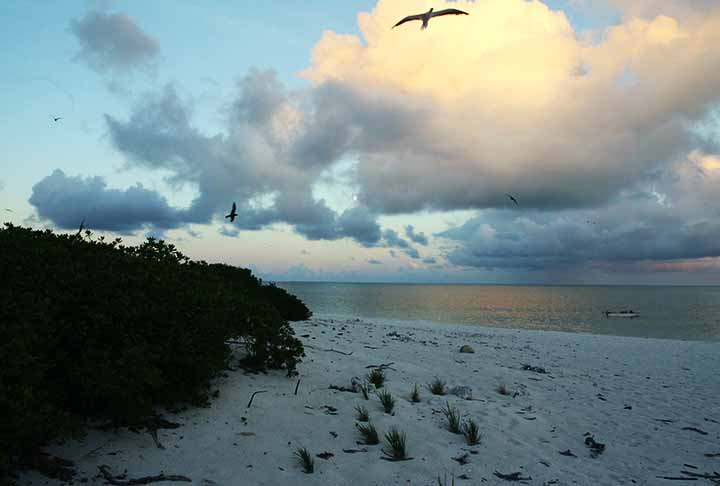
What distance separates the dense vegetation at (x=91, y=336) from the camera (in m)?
3.72

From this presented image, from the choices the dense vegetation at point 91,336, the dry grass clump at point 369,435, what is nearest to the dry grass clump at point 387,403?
the dry grass clump at point 369,435

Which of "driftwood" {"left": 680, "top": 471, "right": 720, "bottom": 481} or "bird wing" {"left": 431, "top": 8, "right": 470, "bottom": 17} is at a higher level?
"bird wing" {"left": 431, "top": 8, "right": 470, "bottom": 17}

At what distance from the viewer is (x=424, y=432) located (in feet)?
19.7

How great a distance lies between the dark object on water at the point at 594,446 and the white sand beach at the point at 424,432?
0.07 m

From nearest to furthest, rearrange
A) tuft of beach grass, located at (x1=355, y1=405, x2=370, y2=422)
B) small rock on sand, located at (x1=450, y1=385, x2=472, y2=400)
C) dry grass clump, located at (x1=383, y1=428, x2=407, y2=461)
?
dry grass clump, located at (x1=383, y1=428, x2=407, y2=461)
tuft of beach grass, located at (x1=355, y1=405, x2=370, y2=422)
small rock on sand, located at (x1=450, y1=385, x2=472, y2=400)

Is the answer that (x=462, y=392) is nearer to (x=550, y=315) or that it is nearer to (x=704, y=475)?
(x=704, y=475)

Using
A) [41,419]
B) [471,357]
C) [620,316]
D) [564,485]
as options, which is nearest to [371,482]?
[564,485]

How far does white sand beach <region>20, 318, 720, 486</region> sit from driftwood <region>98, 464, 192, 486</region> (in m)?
0.08

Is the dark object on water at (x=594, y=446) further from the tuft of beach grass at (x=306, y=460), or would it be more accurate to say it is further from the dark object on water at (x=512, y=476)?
the tuft of beach grass at (x=306, y=460)

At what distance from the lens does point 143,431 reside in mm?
4945

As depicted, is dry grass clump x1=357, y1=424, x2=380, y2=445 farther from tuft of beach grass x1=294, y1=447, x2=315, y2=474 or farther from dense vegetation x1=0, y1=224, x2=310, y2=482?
dense vegetation x1=0, y1=224, x2=310, y2=482

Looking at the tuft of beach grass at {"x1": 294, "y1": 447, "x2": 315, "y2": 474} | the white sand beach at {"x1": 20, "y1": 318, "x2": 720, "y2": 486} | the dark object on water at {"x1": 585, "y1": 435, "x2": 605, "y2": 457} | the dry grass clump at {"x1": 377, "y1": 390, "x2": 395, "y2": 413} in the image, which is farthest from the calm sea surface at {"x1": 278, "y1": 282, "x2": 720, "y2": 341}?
the tuft of beach grass at {"x1": 294, "y1": 447, "x2": 315, "y2": 474}

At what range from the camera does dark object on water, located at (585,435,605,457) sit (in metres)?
6.05

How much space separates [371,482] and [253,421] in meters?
1.93
